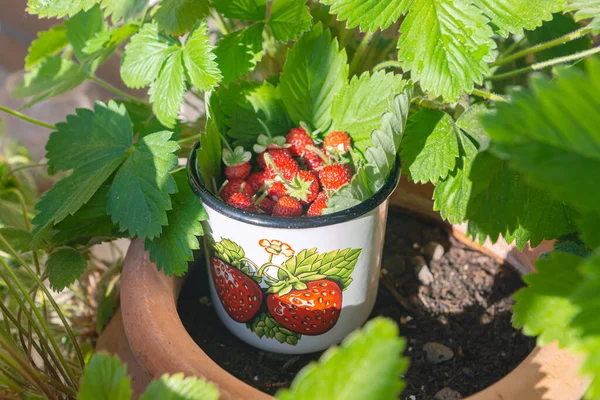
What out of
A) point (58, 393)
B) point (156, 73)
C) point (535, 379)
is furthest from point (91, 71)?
point (535, 379)

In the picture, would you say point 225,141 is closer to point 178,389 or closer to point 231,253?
point 231,253

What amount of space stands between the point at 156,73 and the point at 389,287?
456mm

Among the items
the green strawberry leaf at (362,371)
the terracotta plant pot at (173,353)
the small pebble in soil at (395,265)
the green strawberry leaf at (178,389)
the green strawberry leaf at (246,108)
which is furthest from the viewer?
the small pebble in soil at (395,265)

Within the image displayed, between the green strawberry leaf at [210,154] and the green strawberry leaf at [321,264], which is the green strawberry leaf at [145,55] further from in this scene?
the green strawberry leaf at [321,264]

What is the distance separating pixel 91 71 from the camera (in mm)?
903

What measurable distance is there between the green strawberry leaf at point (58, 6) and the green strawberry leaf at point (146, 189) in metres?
0.18

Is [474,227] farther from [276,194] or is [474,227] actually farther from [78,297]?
[78,297]

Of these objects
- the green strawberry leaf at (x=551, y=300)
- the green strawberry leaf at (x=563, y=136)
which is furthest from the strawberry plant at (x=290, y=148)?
the green strawberry leaf at (x=563, y=136)

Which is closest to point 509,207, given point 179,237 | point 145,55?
point 179,237

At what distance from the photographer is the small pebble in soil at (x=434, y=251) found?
2.96 feet

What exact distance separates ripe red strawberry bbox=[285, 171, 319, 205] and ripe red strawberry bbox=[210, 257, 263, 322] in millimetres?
113

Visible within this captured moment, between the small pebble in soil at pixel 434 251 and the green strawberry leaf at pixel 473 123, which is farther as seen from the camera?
the small pebble in soil at pixel 434 251

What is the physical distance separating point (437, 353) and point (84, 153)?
53 centimetres

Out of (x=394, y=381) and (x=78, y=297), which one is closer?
(x=394, y=381)
